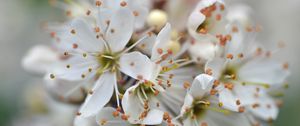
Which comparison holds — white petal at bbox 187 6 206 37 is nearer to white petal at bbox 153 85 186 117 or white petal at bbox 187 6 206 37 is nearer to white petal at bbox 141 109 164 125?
white petal at bbox 153 85 186 117

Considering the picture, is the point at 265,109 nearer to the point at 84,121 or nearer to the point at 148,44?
the point at 148,44

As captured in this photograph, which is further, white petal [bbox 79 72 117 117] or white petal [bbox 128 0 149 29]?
white petal [bbox 128 0 149 29]

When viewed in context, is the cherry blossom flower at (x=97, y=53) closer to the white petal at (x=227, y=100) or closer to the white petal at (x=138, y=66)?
the white petal at (x=138, y=66)

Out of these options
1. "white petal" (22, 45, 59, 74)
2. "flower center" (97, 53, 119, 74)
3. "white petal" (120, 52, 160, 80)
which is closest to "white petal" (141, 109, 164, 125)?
"white petal" (120, 52, 160, 80)

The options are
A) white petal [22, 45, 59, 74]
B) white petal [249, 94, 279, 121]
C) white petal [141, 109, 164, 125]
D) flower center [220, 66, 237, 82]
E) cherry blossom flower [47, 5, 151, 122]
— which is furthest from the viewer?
white petal [22, 45, 59, 74]

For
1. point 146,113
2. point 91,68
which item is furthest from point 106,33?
point 146,113

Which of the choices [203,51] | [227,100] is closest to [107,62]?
[203,51]

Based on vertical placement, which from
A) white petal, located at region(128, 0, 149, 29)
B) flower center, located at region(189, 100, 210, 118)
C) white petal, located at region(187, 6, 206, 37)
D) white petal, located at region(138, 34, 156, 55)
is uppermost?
white petal, located at region(128, 0, 149, 29)
